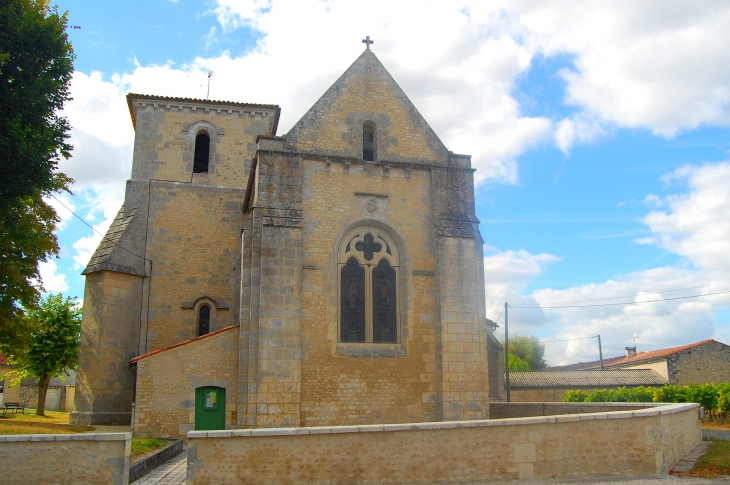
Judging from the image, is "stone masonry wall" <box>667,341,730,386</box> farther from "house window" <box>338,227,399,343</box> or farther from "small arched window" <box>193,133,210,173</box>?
"small arched window" <box>193,133,210,173</box>

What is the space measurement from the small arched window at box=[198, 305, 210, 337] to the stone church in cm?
234

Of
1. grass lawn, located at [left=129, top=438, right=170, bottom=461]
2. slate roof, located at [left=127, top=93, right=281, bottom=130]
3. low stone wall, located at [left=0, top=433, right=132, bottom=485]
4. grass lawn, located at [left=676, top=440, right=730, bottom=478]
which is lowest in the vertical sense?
grass lawn, located at [left=676, top=440, right=730, bottom=478]

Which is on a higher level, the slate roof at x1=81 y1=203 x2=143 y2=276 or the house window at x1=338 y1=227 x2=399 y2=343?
the slate roof at x1=81 y1=203 x2=143 y2=276

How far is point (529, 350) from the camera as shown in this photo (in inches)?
2808

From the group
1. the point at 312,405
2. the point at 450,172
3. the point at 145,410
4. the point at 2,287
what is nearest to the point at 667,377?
the point at 450,172

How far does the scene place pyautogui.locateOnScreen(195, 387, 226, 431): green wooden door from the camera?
16.5 metres

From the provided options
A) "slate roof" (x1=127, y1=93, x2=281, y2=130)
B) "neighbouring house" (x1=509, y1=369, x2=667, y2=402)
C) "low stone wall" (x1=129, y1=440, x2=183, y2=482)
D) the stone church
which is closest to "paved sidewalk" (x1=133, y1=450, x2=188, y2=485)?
"low stone wall" (x1=129, y1=440, x2=183, y2=482)

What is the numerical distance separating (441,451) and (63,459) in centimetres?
651

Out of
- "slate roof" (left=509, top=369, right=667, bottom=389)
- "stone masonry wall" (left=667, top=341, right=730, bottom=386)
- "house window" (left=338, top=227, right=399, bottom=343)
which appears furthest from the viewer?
"slate roof" (left=509, top=369, right=667, bottom=389)

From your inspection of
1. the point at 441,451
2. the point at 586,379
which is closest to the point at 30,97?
the point at 441,451

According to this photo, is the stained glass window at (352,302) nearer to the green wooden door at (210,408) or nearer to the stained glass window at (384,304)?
the stained glass window at (384,304)

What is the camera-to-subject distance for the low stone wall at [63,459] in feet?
32.8

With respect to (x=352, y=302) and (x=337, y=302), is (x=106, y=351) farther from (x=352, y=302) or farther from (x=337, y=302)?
(x=352, y=302)

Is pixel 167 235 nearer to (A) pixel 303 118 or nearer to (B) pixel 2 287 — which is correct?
(B) pixel 2 287
